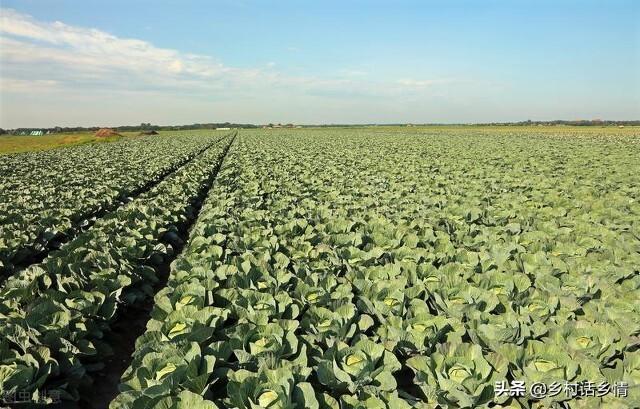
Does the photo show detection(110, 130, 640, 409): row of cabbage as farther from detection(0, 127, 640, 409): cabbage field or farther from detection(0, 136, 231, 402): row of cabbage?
detection(0, 136, 231, 402): row of cabbage

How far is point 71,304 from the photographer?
171 inches

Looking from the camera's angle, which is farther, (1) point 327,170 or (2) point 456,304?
(1) point 327,170

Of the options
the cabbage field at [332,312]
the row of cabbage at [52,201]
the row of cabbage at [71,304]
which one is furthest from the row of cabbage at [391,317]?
the row of cabbage at [52,201]

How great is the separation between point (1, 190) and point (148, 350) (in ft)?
45.2

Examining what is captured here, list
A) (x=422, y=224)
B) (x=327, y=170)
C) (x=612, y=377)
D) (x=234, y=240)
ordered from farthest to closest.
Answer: (x=327, y=170), (x=422, y=224), (x=234, y=240), (x=612, y=377)

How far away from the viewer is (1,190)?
528 inches

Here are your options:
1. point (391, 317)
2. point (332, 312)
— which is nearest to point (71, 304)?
point (332, 312)

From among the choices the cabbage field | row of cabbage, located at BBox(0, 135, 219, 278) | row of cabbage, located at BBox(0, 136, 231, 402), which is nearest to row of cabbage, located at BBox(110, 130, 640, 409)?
the cabbage field

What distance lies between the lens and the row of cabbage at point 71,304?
3.44 m

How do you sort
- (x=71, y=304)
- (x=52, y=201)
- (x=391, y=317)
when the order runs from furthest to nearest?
1. (x=52, y=201)
2. (x=71, y=304)
3. (x=391, y=317)

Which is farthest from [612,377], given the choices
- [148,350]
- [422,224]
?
[422,224]

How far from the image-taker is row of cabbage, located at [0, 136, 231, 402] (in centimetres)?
344

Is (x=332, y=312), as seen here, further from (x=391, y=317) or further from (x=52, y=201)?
(x=52, y=201)

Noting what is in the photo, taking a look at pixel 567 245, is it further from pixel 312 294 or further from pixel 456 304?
pixel 312 294
